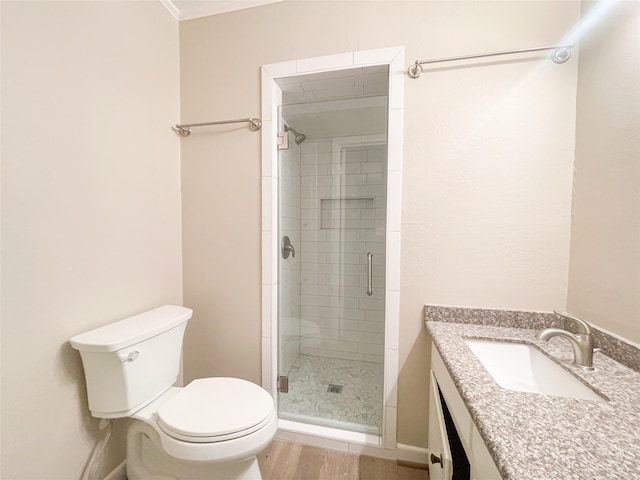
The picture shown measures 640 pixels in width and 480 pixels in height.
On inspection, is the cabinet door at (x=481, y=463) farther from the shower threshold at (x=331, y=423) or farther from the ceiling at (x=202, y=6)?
the ceiling at (x=202, y=6)

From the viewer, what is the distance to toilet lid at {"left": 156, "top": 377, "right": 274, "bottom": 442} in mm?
911

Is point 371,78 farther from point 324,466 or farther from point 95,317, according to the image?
point 324,466

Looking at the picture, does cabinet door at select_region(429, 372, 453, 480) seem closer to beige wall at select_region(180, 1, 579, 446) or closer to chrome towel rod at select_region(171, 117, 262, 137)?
beige wall at select_region(180, 1, 579, 446)

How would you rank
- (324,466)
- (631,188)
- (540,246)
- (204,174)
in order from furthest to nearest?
(204,174), (324,466), (540,246), (631,188)

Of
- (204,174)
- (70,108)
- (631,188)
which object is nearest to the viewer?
(631,188)

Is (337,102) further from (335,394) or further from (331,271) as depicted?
(335,394)

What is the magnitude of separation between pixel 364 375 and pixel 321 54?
6.41 ft

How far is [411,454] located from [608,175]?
151 cm

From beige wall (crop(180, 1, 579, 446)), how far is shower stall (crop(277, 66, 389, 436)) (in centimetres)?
18

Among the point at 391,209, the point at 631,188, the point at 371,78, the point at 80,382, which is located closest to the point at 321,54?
the point at 371,78

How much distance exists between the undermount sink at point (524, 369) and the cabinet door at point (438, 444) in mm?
237

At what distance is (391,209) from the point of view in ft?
4.19

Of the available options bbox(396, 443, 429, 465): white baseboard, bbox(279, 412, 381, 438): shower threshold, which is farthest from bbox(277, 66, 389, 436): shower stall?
bbox(396, 443, 429, 465): white baseboard

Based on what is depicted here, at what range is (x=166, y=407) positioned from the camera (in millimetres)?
1016
